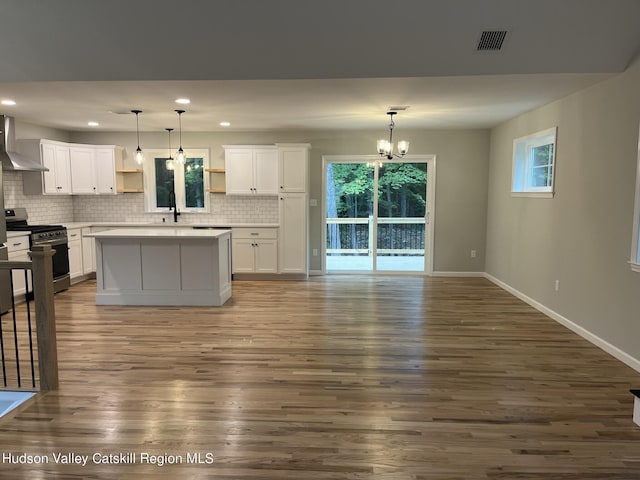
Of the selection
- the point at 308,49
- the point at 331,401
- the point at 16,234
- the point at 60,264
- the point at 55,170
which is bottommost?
the point at 331,401

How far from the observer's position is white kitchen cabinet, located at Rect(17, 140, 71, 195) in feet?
20.1

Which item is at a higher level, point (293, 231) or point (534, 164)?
point (534, 164)

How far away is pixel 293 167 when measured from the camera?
6.92 meters

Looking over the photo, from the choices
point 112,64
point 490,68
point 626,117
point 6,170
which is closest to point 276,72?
point 112,64

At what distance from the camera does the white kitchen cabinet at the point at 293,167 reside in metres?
6.89

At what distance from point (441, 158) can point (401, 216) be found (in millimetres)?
1199

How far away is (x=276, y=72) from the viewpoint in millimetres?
3756

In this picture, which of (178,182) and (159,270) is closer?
(159,270)

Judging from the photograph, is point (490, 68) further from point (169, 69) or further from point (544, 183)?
point (169, 69)

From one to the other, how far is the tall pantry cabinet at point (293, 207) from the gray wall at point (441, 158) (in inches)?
19.2

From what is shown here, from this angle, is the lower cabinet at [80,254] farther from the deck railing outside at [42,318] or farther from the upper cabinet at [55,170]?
the deck railing outside at [42,318]

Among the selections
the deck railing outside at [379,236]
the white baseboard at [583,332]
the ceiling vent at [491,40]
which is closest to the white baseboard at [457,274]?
the deck railing outside at [379,236]

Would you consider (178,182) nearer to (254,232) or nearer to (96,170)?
(96,170)

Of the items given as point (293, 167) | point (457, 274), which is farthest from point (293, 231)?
point (457, 274)
